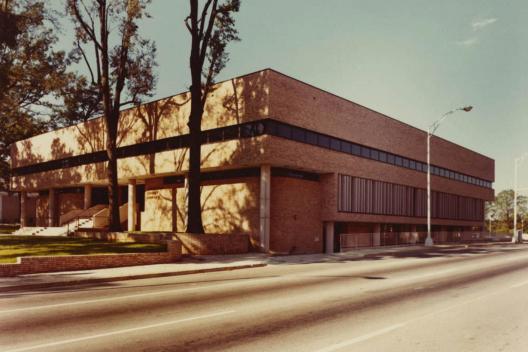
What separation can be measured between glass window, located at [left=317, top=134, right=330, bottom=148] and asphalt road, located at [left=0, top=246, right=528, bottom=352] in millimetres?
17585

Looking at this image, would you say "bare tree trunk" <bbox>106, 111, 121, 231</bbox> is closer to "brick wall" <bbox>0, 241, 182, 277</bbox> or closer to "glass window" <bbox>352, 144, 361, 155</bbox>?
"brick wall" <bbox>0, 241, 182, 277</bbox>

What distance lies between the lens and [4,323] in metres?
8.71

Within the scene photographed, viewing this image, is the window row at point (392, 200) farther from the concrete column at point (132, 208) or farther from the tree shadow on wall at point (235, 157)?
the concrete column at point (132, 208)

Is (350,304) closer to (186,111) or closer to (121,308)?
(121,308)

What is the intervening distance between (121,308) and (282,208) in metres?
21.1

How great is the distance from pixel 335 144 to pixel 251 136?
7.85 metres

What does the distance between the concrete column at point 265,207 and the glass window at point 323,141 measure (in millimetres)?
5255

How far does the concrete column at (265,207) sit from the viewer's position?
2858 centimetres

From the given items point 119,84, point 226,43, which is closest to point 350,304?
point 226,43

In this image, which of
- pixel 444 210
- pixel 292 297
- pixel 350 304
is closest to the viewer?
pixel 350 304

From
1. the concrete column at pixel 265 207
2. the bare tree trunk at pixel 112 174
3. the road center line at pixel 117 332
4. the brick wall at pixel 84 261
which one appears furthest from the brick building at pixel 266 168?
the road center line at pixel 117 332

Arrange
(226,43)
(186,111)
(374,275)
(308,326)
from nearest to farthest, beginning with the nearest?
1. (308,326)
2. (374,275)
3. (226,43)
4. (186,111)

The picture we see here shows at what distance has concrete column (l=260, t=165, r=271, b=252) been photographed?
28.6 m

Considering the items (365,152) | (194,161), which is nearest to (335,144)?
(365,152)
